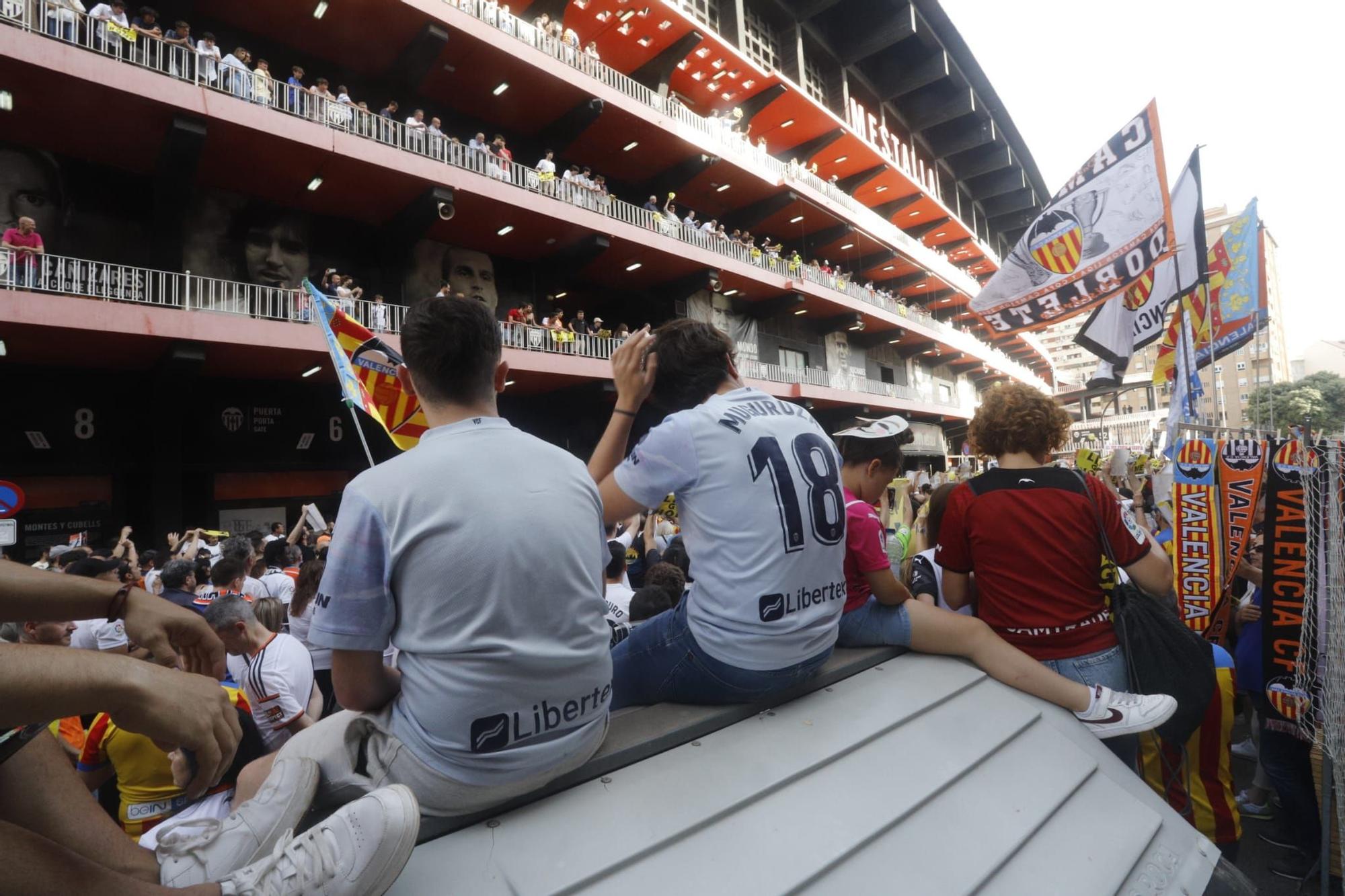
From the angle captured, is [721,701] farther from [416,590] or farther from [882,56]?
[882,56]

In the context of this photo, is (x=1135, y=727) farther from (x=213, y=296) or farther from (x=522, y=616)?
(x=213, y=296)

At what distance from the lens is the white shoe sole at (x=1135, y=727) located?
229 cm

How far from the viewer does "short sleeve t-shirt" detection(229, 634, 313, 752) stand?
3.29 metres

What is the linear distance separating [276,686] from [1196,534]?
5.93m

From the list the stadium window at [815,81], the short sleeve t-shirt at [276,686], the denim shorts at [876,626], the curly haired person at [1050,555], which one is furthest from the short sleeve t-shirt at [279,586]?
the stadium window at [815,81]

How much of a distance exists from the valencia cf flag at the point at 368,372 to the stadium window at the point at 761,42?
21.0 metres

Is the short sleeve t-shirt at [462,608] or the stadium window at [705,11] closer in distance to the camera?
the short sleeve t-shirt at [462,608]

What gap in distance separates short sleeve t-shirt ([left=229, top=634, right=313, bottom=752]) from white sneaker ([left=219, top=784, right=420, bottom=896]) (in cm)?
240

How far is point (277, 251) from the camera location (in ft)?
42.1

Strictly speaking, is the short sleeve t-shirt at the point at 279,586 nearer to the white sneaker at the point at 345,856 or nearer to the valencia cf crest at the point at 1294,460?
the white sneaker at the point at 345,856

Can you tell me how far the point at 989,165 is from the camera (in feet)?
115

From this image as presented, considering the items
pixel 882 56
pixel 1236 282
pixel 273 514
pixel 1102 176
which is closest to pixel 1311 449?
pixel 1102 176

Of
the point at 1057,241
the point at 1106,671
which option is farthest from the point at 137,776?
the point at 1057,241

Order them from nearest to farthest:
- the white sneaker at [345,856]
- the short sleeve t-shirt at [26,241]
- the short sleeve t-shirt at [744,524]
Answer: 1. the white sneaker at [345,856]
2. the short sleeve t-shirt at [744,524]
3. the short sleeve t-shirt at [26,241]
